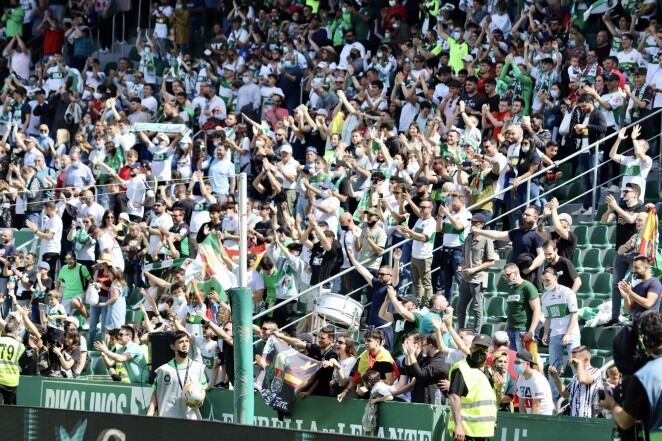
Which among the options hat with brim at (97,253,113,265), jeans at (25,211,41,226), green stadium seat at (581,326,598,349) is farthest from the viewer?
jeans at (25,211,41,226)

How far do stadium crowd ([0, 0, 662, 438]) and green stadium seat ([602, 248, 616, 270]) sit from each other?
0.66 ft

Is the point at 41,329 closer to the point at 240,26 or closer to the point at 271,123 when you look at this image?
the point at 271,123

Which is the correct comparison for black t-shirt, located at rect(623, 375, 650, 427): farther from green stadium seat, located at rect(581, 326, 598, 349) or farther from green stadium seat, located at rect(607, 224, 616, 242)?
green stadium seat, located at rect(607, 224, 616, 242)

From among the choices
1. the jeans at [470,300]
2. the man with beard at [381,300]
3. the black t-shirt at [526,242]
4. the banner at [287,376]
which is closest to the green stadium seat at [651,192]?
the black t-shirt at [526,242]

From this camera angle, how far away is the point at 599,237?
1862cm

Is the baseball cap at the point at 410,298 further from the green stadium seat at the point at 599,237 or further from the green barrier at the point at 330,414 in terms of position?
the green stadium seat at the point at 599,237

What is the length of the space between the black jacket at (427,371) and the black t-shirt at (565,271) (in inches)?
103

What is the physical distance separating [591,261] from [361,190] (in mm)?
3788

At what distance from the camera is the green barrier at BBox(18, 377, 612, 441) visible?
12398 millimetres

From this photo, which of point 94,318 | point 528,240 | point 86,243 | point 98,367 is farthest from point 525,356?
point 86,243

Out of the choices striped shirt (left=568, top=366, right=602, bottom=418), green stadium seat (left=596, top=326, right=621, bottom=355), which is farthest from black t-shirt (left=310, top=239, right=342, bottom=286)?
striped shirt (left=568, top=366, right=602, bottom=418)

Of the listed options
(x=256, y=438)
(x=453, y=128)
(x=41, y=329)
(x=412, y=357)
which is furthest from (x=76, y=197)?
(x=256, y=438)

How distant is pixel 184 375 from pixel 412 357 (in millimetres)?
2516

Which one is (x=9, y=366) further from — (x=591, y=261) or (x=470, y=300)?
(x=591, y=261)
